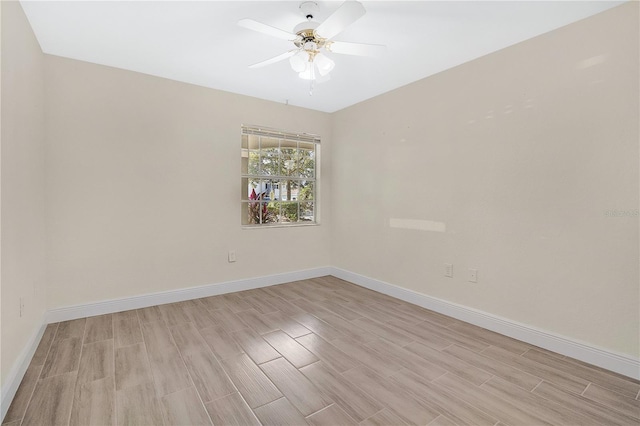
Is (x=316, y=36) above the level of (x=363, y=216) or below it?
above

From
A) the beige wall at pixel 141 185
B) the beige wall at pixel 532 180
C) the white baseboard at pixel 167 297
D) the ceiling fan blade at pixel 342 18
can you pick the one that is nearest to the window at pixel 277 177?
the beige wall at pixel 141 185

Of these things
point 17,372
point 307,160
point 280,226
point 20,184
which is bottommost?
A: point 17,372

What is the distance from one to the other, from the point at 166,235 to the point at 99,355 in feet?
4.31

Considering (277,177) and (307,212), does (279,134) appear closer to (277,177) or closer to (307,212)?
(277,177)

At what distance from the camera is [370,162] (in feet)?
12.6

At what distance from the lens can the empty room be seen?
5.85 feet

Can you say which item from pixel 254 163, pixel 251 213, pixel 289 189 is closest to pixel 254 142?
pixel 254 163

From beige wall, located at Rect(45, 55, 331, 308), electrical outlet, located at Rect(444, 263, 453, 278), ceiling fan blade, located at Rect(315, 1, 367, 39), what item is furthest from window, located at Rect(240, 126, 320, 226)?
ceiling fan blade, located at Rect(315, 1, 367, 39)

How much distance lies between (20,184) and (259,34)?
1934mm

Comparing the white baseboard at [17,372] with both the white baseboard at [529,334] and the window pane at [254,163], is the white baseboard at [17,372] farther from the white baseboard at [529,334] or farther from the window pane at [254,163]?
the white baseboard at [529,334]

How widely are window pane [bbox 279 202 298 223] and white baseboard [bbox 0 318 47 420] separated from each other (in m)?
2.58

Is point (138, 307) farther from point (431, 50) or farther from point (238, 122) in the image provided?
point (431, 50)

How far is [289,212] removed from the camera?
13.7ft

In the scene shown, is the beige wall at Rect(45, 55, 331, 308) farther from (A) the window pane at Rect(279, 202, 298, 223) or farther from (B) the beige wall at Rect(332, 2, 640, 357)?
(B) the beige wall at Rect(332, 2, 640, 357)
